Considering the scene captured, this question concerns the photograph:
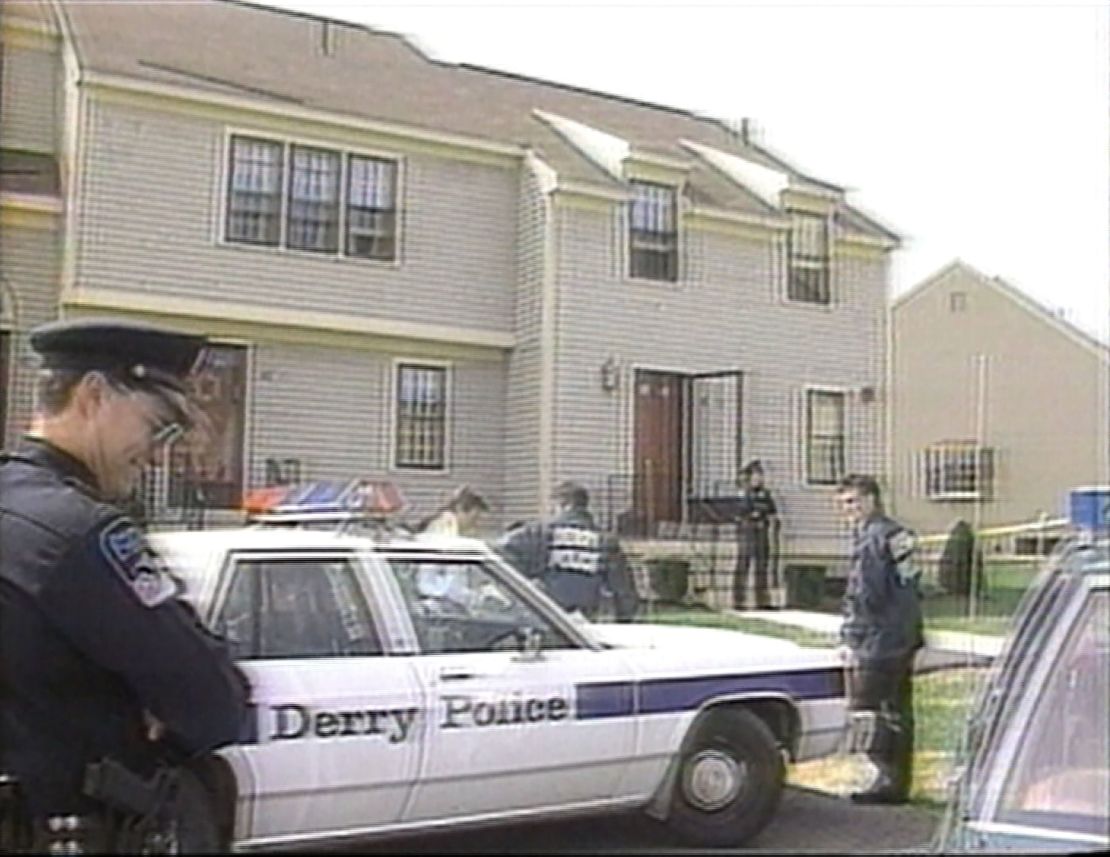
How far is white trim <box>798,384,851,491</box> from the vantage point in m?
8.11

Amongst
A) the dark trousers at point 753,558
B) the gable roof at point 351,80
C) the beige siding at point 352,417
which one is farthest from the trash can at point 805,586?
the gable roof at point 351,80

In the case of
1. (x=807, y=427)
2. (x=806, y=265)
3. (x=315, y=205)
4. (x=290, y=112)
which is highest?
(x=290, y=112)

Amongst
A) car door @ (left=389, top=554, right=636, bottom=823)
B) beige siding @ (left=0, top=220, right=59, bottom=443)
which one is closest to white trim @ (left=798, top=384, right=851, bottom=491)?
car door @ (left=389, top=554, right=636, bottom=823)

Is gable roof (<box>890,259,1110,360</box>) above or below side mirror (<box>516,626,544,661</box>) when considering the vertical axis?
above

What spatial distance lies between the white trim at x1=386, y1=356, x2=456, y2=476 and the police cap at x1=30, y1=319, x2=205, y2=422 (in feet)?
17.7

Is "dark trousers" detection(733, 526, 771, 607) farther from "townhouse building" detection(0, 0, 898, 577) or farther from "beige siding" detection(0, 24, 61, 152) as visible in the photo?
"beige siding" detection(0, 24, 61, 152)

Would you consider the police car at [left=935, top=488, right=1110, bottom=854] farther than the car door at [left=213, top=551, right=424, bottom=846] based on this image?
No

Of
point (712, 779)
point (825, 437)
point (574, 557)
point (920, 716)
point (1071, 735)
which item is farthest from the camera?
point (825, 437)

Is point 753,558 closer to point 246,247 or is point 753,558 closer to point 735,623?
point 735,623

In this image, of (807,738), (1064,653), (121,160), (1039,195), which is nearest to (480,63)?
(121,160)

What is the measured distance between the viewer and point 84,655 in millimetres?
1628

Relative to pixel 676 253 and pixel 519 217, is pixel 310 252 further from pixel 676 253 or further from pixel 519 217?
pixel 676 253

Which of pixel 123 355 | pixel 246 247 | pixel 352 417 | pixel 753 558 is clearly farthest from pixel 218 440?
pixel 123 355

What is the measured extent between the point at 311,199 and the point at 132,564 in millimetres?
6800
